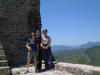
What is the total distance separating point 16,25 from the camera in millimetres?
10953

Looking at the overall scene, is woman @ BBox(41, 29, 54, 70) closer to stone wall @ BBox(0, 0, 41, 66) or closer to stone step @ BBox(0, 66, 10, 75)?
stone step @ BBox(0, 66, 10, 75)

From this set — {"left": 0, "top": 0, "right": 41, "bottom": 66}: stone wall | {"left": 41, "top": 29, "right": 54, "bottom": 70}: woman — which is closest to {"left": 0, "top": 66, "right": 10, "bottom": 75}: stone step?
{"left": 41, "top": 29, "right": 54, "bottom": 70}: woman

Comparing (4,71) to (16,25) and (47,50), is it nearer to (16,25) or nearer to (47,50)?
(47,50)

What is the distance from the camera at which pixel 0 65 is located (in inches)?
309

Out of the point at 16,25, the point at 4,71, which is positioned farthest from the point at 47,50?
the point at 16,25

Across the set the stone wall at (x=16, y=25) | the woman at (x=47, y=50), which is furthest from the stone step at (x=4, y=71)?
the stone wall at (x=16, y=25)

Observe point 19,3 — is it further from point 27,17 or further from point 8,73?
point 8,73

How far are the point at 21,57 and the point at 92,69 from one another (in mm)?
5371

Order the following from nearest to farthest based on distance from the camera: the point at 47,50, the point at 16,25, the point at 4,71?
1. the point at 4,71
2. the point at 47,50
3. the point at 16,25

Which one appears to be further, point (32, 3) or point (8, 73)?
point (32, 3)

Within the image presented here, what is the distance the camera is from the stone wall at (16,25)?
35.1ft

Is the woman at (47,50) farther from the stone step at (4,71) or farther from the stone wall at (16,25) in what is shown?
the stone wall at (16,25)

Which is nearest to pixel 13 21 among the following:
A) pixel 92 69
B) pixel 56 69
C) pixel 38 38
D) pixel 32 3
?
pixel 32 3

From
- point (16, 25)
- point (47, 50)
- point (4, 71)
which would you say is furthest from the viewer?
point (16, 25)
